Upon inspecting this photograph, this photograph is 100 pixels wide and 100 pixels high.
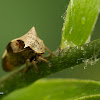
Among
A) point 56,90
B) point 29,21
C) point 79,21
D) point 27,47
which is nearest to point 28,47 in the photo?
point 27,47

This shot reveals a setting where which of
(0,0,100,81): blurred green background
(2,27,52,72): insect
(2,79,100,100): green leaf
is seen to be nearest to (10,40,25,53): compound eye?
(2,27,52,72): insect

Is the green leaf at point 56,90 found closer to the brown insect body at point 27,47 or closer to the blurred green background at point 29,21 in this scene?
the brown insect body at point 27,47

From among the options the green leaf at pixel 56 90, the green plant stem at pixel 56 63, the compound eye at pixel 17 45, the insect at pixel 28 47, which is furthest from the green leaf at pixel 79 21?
the compound eye at pixel 17 45

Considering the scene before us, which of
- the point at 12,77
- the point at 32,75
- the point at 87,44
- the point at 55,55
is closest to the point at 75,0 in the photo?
the point at 87,44

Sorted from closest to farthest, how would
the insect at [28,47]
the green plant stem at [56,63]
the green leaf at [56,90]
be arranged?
the green plant stem at [56,63] → the green leaf at [56,90] → the insect at [28,47]

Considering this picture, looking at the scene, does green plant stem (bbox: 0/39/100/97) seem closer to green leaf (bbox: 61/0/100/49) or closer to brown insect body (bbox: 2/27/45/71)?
green leaf (bbox: 61/0/100/49)

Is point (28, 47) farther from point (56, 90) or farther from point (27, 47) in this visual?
point (56, 90)
